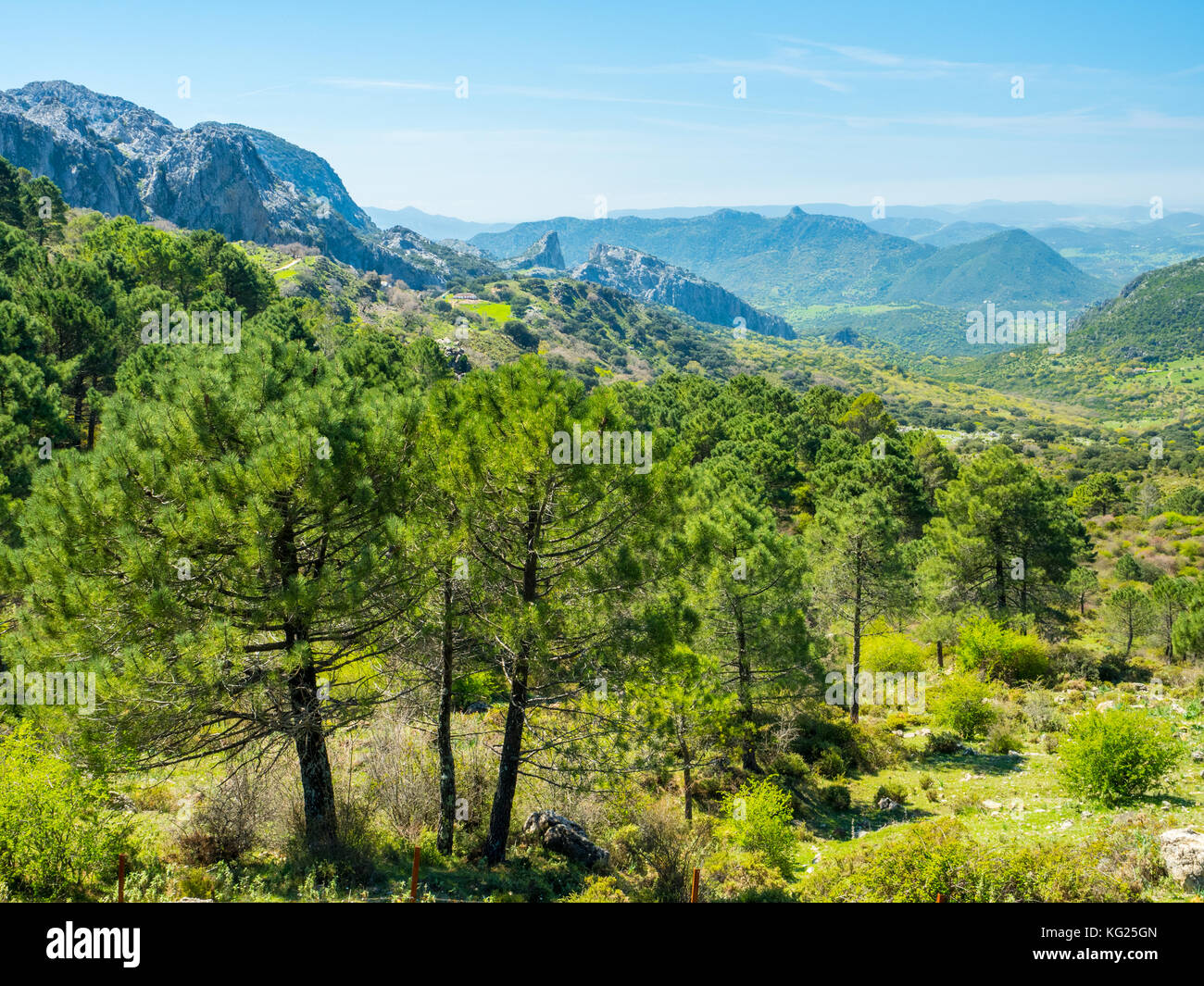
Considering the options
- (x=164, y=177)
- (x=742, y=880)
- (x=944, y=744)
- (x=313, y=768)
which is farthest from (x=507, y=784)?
(x=164, y=177)

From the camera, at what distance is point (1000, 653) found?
28359mm

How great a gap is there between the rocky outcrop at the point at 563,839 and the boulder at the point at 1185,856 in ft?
28.5

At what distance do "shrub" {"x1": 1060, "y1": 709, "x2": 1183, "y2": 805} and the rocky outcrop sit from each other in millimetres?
10797

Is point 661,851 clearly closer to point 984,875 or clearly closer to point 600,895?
point 600,895

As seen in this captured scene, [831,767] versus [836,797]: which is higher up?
[836,797]

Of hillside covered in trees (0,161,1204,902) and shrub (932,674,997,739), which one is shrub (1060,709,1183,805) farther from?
shrub (932,674,997,739)

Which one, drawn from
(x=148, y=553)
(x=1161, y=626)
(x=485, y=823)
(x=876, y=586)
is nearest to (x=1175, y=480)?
(x=1161, y=626)

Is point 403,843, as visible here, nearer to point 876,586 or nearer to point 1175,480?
point 876,586

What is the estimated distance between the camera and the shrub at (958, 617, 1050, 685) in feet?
91.8

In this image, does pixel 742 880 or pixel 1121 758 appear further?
pixel 1121 758

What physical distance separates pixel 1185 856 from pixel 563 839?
9.69 m

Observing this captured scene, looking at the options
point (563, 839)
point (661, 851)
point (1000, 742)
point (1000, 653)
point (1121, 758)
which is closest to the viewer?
point (661, 851)
